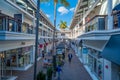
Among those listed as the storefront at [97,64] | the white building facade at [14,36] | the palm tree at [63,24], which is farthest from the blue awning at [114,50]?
the palm tree at [63,24]

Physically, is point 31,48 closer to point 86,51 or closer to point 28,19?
point 28,19

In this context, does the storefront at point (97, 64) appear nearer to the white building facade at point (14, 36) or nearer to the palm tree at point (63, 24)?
the white building facade at point (14, 36)

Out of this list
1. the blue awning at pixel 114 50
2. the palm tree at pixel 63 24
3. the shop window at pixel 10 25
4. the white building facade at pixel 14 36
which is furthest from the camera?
the palm tree at pixel 63 24

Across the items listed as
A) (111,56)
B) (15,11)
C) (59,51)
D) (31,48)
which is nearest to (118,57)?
(111,56)

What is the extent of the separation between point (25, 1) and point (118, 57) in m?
19.2

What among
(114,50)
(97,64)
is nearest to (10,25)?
(114,50)

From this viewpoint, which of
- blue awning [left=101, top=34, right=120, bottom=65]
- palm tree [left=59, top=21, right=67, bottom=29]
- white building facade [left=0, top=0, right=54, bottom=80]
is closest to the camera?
blue awning [left=101, top=34, right=120, bottom=65]

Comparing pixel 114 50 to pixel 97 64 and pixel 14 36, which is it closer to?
pixel 14 36

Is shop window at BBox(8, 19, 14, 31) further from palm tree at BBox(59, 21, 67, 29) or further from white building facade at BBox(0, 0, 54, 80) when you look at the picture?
palm tree at BBox(59, 21, 67, 29)

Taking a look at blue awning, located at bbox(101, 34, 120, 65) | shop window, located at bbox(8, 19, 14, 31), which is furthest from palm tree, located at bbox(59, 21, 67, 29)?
blue awning, located at bbox(101, 34, 120, 65)

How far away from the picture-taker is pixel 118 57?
320 inches

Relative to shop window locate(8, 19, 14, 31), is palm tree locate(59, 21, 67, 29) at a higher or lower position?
higher

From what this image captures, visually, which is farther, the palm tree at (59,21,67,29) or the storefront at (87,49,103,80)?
the palm tree at (59,21,67,29)

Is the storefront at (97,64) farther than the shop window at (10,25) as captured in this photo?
Yes
